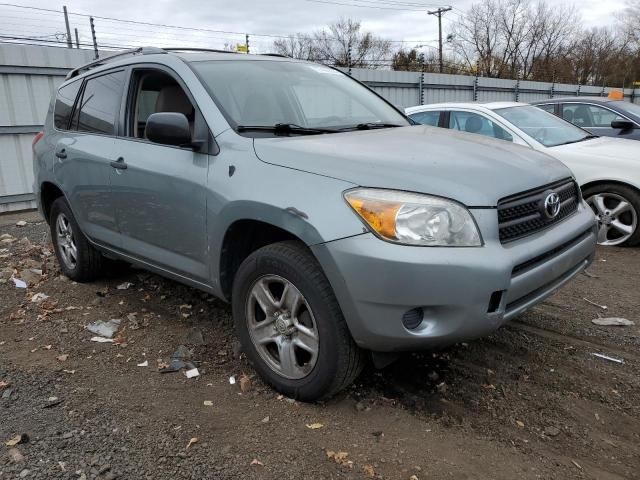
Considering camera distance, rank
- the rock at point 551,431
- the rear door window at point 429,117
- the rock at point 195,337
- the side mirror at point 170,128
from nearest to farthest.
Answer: the rock at point 551,431, the side mirror at point 170,128, the rock at point 195,337, the rear door window at point 429,117

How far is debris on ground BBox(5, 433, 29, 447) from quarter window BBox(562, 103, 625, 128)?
25.0 ft

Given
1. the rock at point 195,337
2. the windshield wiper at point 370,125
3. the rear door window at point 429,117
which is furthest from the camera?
the rear door window at point 429,117

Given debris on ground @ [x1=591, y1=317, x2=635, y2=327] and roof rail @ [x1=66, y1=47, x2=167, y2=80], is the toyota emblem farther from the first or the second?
roof rail @ [x1=66, y1=47, x2=167, y2=80]

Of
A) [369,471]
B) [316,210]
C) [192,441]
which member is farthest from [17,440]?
[316,210]

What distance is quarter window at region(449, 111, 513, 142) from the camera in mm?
6363

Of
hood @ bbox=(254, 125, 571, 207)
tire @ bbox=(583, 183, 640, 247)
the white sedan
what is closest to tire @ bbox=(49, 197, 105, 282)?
hood @ bbox=(254, 125, 571, 207)

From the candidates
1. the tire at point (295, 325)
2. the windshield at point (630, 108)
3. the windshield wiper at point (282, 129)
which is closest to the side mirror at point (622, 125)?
the windshield at point (630, 108)

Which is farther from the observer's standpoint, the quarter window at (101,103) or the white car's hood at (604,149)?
the white car's hood at (604,149)

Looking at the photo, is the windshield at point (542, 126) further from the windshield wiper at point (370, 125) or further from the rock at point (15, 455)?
the rock at point (15, 455)

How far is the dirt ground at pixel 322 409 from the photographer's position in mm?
2383

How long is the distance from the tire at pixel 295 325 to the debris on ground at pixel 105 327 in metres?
1.35

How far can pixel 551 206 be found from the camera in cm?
278

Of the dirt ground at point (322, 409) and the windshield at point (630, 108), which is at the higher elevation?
the windshield at point (630, 108)

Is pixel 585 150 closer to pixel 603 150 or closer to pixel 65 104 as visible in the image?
pixel 603 150
